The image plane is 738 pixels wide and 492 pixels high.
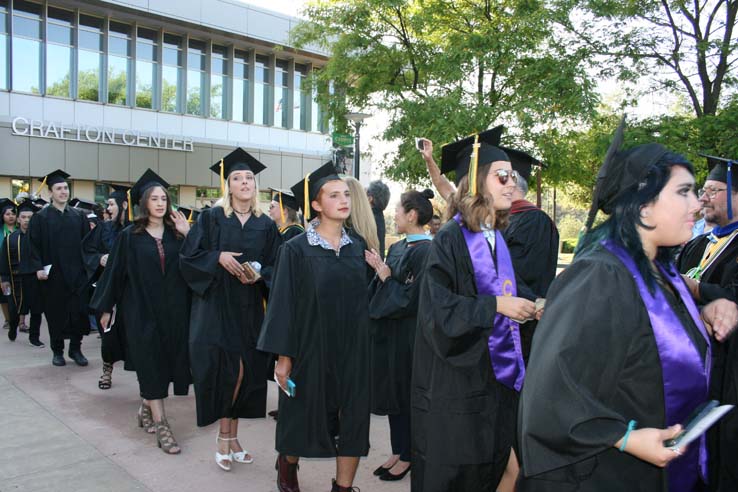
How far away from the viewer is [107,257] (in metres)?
7.31

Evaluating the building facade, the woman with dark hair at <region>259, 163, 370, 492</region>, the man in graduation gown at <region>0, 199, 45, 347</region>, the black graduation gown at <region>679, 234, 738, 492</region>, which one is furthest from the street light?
the black graduation gown at <region>679, 234, 738, 492</region>

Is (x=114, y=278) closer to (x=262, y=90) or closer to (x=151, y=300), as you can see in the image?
(x=151, y=300)

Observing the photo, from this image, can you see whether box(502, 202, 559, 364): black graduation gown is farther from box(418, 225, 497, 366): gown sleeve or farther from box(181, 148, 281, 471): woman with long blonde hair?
box(181, 148, 281, 471): woman with long blonde hair

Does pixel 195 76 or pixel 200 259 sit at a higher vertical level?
pixel 195 76

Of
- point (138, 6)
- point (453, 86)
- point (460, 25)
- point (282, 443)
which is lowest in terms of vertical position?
point (282, 443)

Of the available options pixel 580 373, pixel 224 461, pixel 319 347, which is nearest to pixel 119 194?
pixel 224 461

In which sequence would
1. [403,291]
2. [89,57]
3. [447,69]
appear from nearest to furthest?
[403,291] < [447,69] < [89,57]

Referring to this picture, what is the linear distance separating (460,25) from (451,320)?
12.7m

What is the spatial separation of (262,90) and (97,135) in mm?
7088

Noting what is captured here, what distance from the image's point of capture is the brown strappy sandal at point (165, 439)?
16.3 ft

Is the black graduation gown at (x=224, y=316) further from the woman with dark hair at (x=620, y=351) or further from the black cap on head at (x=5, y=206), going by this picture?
the black cap on head at (x=5, y=206)

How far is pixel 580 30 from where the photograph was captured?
41.2ft

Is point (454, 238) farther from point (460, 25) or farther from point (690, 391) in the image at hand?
point (460, 25)

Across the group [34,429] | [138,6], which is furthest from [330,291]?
[138,6]
